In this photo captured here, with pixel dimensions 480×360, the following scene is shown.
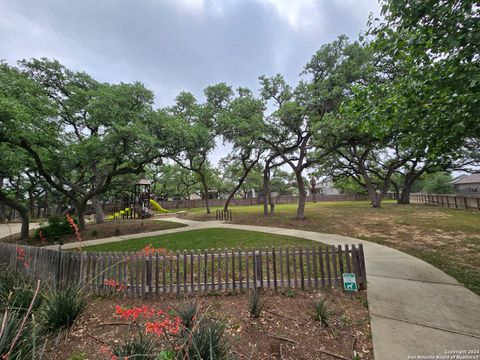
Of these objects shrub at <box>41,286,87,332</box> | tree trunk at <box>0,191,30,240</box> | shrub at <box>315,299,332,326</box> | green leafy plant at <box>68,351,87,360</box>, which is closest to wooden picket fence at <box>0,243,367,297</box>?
shrub at <box>41,286,87,332</box>

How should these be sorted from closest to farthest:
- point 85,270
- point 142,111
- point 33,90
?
point 85,270, point 33,90, point 142,111

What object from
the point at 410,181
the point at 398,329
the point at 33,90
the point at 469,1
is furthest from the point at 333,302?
the point at 410,181

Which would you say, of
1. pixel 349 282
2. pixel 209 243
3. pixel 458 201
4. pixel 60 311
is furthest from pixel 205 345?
pixel 458 201

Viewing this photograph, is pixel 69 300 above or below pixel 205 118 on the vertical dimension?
below

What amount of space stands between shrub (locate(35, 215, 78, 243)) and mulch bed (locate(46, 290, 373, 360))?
31.9 ft

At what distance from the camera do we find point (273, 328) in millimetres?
3109

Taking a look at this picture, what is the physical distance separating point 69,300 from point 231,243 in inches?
210

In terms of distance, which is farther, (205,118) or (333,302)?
(205,118)

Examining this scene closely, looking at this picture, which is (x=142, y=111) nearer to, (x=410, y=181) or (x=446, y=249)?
(x=446, y=249)

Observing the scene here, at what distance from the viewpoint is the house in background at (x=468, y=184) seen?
3467 cm

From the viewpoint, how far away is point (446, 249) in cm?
652

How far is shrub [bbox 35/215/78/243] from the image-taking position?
428 inches

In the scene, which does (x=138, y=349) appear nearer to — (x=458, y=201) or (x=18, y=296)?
(x=18, y=296)

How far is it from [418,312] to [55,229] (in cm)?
1508
